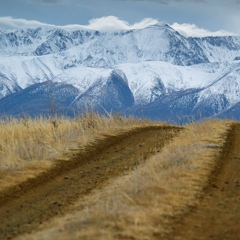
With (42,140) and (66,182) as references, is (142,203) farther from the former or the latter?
(42,140)

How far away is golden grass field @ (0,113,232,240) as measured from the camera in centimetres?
923

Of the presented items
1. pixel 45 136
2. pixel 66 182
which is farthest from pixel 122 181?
pixel 45 136

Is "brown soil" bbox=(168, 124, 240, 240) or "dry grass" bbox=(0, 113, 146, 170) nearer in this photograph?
"brown soil" bbox=(168, 124, 240, 240)

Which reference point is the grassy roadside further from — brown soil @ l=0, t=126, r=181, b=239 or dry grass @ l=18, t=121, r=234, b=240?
dry grass @ l=18, t=121, r=234, b=240

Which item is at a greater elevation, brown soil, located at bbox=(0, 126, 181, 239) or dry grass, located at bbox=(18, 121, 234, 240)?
→ dry grass, located at bbox=(18, 121, 234, 240)

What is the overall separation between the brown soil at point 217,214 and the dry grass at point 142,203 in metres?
0.20

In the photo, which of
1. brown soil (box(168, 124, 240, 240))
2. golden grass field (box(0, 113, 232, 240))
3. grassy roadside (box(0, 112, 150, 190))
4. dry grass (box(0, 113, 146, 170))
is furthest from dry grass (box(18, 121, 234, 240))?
dry grass (box(0, 113, 146, 170))

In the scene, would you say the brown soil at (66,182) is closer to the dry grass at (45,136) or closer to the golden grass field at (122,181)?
the golden grass field at (122,181)

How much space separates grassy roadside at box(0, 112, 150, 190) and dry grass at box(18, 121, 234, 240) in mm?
2916

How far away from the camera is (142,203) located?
10.6 metres

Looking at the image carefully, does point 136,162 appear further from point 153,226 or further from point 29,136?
point 153,226

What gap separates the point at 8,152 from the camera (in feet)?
55.8

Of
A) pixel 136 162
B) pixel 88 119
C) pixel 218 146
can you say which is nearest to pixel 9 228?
pixel 136 162

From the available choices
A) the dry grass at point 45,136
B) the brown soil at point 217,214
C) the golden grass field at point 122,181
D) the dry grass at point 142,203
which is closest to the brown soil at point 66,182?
the golden grass field at point 122,181
